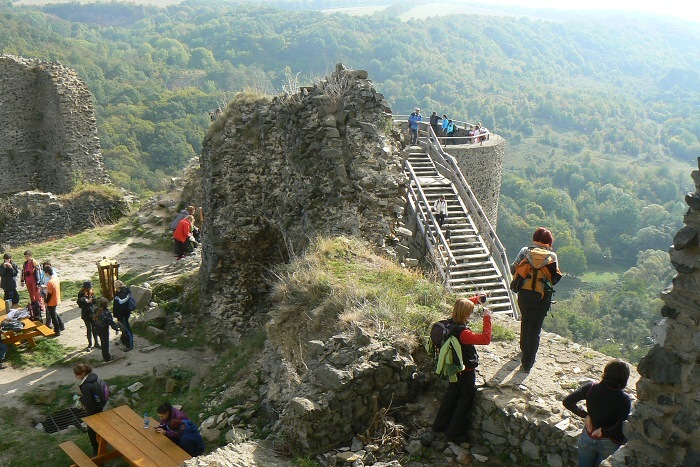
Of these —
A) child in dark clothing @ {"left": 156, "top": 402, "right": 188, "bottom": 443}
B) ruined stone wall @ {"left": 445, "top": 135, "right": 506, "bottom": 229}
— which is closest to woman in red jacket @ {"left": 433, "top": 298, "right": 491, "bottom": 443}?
child in dark clothing @ {"left": 156, "top": 402, "right": 188, "bottom": 443}

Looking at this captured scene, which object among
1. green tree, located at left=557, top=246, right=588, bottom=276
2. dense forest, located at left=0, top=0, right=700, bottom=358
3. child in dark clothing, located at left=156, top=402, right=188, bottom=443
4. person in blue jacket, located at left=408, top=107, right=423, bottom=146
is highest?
person in blue jacket, located at left=408, top=107, right=423, bottom=146

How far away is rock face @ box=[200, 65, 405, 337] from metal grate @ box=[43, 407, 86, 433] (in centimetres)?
284

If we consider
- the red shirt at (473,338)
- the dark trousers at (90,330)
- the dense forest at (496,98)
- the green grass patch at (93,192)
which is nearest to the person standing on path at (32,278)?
the dark trousers at (90,330)

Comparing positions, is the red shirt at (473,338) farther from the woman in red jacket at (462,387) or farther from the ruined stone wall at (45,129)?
the ruined stone wall at (45,129)

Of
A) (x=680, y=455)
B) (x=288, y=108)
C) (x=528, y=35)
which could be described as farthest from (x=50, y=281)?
(x=528, y=35)

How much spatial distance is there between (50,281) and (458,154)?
15796mm

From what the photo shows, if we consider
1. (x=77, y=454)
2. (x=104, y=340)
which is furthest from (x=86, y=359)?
(x=77, y=454)

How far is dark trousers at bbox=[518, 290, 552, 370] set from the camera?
575 centimetres

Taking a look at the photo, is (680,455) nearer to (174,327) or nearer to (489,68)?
(174,327)

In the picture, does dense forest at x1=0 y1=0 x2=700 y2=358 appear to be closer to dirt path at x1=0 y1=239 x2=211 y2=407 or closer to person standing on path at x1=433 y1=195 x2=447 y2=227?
dirt path at x1=0 y1=239 x2=211 y2=407

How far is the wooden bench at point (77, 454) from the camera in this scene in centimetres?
676

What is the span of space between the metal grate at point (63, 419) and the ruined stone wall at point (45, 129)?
558 inches

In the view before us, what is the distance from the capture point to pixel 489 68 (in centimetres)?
15438

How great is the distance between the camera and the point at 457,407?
17.5 feet
